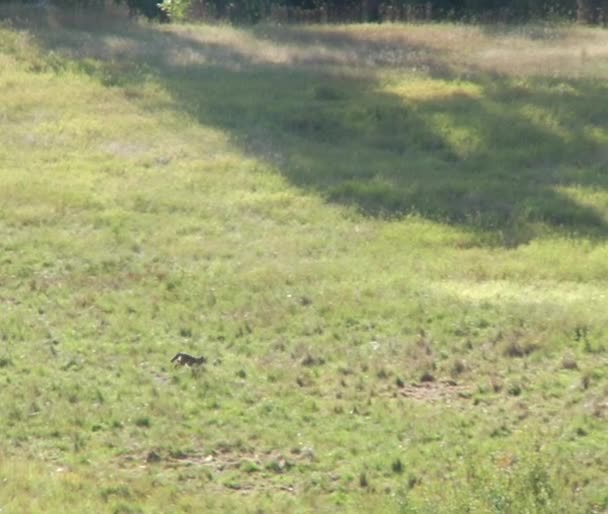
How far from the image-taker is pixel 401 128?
64.0 feet

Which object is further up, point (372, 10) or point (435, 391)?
point (372, 10)

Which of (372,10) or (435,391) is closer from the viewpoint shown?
(435,391)

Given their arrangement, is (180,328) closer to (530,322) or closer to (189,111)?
(530,322)

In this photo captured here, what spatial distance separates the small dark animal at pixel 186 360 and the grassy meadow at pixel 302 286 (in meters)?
Result: 0.17

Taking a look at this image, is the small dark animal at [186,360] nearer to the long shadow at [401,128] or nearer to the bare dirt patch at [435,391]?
the bare dirt patch at [435,391]

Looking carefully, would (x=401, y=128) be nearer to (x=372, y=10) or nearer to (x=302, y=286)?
(x=302, y=286)

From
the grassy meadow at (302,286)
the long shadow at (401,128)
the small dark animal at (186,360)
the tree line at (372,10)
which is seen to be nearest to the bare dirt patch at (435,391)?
the grassy meadow at (302,286)

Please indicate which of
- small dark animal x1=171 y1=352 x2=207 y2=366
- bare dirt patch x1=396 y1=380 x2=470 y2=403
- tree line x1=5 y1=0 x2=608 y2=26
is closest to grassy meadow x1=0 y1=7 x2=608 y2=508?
bare dirt patch x1=396 y1=380 x2=470 y2=403

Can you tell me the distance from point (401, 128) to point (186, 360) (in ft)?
30.5

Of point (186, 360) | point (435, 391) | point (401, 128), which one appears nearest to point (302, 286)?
point (186, 360)

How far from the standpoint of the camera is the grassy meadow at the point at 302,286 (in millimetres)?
8859

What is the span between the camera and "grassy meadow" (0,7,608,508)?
8859mm

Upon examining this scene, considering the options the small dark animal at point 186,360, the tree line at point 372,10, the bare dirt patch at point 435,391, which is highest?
the tree line at point 372,10

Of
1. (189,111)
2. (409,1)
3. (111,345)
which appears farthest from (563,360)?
(409,1)
